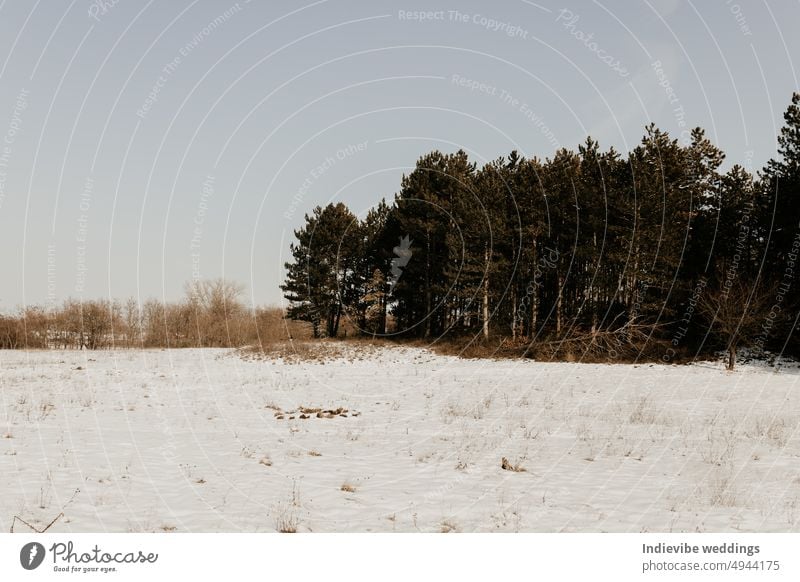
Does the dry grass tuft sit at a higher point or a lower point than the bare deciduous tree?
lower

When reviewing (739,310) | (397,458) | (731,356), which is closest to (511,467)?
(397,458)

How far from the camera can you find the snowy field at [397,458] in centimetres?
591

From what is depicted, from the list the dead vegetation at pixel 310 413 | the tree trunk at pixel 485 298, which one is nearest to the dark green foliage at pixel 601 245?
the tree trunk at pixel 485 298

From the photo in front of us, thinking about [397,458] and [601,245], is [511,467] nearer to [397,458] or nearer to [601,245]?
[397,458]

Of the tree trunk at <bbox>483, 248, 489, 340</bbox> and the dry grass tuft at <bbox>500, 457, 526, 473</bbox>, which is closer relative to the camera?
the dry grass tuft at <bbox>500, 457, 526, 473</bbox>

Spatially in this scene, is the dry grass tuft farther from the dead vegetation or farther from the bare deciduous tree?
the bare deciduous tree

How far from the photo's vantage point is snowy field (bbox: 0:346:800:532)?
591cm

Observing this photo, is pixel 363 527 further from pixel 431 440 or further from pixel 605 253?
A: pixel 605 253

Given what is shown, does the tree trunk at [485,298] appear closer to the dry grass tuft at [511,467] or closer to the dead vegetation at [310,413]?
the dead vegetation at [310,413]

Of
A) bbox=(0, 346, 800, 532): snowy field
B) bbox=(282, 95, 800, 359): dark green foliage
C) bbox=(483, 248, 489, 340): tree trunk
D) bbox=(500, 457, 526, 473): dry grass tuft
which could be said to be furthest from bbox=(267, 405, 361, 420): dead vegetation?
bbox=(483, 248, 489, 340): tree trunk

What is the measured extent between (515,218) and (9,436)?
105 feet

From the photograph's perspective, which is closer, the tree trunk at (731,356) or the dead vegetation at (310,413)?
the dead vegetation at (310,413)

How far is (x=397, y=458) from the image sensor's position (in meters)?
8.73

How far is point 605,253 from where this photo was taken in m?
30.3
